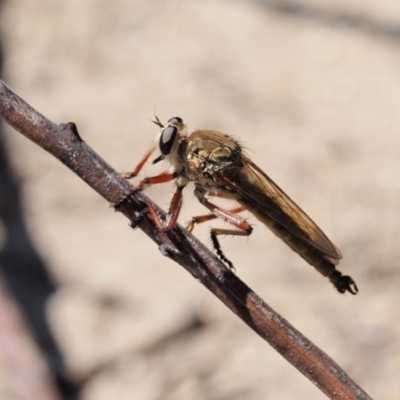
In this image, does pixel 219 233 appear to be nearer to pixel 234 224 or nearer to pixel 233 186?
pixel 234 224

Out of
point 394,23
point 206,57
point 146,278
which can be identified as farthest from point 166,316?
point 394,23

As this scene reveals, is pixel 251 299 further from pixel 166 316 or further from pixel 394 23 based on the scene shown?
pixel 394 23

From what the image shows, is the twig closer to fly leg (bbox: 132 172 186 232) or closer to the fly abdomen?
fly leg (bbox: 132 172 186 232)

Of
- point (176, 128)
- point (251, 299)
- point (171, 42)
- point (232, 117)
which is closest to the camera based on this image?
point (251, 299)

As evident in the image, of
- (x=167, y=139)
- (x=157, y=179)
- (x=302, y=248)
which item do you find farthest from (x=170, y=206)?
(x=302, y=248)

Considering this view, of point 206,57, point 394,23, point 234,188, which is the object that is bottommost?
point 234,188

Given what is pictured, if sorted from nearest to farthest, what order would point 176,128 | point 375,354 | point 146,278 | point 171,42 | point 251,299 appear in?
point 251,299
point 176,128
point 375,354
point 146,278
point 171,42

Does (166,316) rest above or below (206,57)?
below

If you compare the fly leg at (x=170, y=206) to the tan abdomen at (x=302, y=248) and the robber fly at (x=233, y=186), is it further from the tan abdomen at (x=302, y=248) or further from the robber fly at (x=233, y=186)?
the tan abdomen at (x=302, y=248)

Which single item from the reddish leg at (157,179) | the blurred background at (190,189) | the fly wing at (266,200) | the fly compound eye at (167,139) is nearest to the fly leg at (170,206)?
the reddish leg at (157,179)
